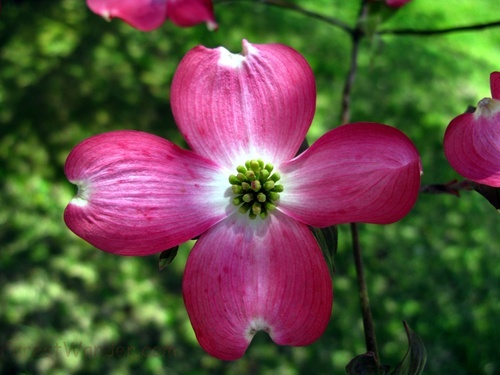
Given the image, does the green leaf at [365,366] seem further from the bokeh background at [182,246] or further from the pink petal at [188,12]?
the bokeh background at [182,246]

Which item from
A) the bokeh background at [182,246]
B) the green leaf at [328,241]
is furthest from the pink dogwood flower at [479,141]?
the bokeh background at [182,246]

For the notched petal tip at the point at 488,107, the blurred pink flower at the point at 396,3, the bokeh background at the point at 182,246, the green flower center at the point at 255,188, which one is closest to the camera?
the notched petal tip at the point at 488,107

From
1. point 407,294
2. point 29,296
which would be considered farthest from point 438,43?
point 29,296

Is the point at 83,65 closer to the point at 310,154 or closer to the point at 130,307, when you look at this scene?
the point at 130,307

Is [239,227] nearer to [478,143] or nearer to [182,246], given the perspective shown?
[478,143]

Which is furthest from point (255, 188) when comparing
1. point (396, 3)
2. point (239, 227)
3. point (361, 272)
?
point (396, 3)

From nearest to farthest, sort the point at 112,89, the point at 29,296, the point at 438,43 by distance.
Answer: the point at 29,296, the point at 112,89, the point at 438,43
